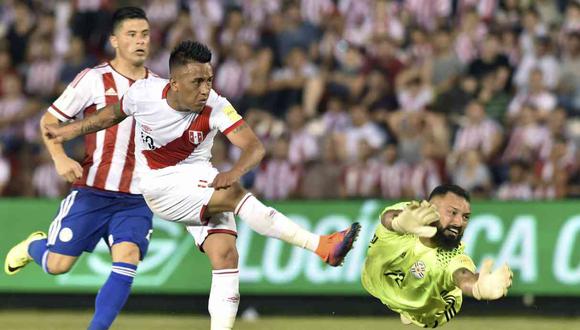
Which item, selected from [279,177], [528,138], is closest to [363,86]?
[279,177]

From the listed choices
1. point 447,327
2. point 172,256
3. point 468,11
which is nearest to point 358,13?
point 468,11

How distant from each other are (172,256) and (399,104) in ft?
12.1

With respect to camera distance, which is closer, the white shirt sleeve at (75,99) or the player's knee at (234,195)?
the player's knee at (234,195)

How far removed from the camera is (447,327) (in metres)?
10.9

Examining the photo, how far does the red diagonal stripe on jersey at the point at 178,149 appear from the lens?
312 inches

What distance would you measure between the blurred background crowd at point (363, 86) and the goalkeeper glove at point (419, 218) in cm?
571

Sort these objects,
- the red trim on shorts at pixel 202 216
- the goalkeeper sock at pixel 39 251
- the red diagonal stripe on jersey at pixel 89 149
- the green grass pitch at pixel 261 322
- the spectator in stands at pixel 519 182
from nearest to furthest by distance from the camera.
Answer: the red trim on shorts at pixel 202 216 → the red diagonal stripe on jersey at pixel 89 149 → the goalkeeper sock at pixel 39 251 → the green grass pitch at pixel 261 322 → the spectator in stands at pixel 519 182

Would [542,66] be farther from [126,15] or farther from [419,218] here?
[419,218]

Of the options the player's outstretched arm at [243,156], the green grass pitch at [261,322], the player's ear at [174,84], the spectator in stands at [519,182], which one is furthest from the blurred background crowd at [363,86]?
the player's ear at [174,84]

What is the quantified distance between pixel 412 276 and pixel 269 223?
103 cm

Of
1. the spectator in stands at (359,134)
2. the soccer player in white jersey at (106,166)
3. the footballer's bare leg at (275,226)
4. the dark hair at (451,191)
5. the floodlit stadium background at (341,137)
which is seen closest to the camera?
the dark hair at (451,191)

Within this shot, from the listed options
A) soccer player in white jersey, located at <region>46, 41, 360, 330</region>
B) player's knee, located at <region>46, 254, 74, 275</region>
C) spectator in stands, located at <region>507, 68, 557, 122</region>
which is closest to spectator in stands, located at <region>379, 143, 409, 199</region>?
spectator in stands, located at <region>507, 68, 557, 122</region>

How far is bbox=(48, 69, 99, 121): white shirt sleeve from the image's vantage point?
8.75 metres

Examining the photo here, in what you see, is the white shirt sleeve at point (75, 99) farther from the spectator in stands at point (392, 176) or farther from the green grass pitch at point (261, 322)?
the spectator in stands at point (392, 176)
